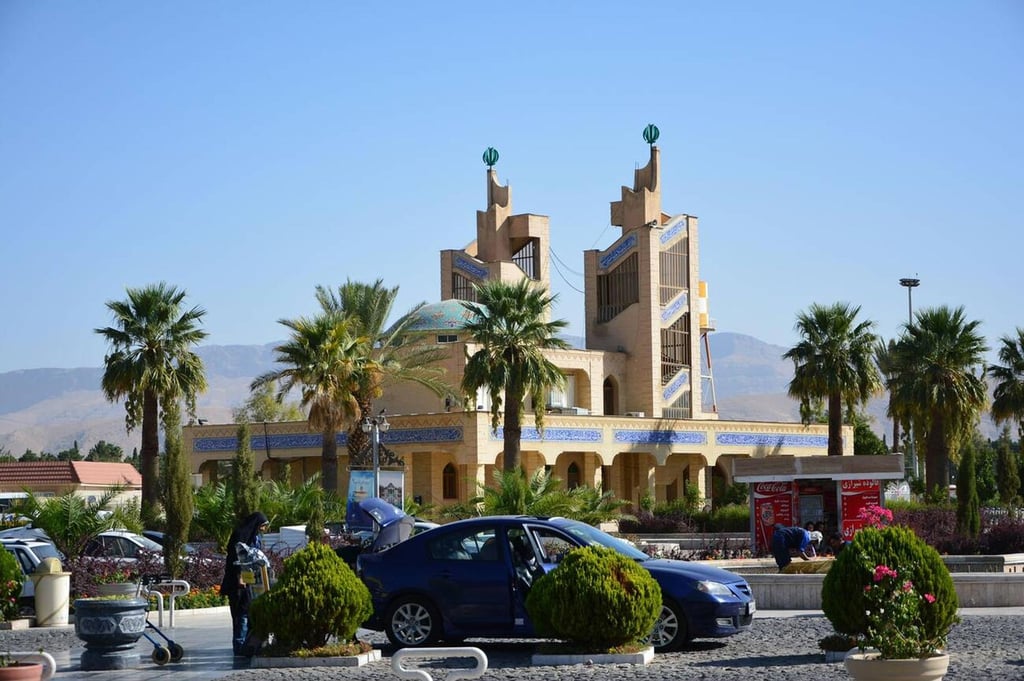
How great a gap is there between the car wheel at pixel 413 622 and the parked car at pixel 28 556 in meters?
7.22

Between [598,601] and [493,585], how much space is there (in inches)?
70.6

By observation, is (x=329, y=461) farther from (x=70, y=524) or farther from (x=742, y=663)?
(x=742, y=663)

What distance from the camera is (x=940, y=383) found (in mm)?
49281

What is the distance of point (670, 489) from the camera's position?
2470 inches

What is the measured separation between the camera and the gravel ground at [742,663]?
12.8 metres

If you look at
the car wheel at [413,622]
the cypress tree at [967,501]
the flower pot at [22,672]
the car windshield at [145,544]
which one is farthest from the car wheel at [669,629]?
the cypress tree at [967,501]

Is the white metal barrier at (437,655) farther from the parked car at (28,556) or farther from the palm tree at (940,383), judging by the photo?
the palm tree at (940,383)

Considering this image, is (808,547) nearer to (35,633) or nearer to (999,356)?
(35,633)

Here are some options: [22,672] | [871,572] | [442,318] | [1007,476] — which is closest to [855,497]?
[871,572]

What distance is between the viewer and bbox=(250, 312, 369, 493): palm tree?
42688mm

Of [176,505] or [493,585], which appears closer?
[493,585]

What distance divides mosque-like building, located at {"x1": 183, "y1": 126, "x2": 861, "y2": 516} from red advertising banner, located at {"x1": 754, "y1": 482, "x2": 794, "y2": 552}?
17.4 metres

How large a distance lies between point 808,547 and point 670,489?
3796 centimetres

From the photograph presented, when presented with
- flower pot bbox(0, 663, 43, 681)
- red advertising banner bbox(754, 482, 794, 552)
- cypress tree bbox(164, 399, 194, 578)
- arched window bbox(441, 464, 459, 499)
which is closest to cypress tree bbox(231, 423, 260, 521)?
cypress tree bbox(164, 399, 194, 578)
